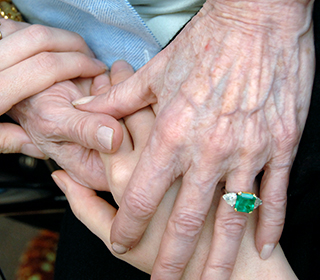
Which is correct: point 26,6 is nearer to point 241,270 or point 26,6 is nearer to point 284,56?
point 284,56

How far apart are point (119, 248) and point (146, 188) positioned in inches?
7.8

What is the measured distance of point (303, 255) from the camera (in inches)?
30.6

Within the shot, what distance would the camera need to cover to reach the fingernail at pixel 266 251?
70cm

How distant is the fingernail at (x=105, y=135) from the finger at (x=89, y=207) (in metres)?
0.24

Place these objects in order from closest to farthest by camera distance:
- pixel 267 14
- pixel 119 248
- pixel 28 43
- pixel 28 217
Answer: pixel 267 14
pixel 119 248
pixel 28 43
pixel 28 217

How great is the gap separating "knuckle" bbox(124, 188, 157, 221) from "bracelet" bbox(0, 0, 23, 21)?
0.80m

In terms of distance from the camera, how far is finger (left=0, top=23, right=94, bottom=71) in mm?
840

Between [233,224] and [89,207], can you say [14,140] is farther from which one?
[233,224]

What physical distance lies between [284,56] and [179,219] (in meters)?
0.44

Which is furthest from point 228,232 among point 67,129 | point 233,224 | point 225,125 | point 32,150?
point 32,150

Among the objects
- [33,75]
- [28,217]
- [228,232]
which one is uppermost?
[33,75]

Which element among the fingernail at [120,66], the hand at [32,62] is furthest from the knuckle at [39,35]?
the fingernail at [120,66]

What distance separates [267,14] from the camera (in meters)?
0.63

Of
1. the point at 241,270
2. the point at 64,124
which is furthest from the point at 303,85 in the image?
the point at 64,124
